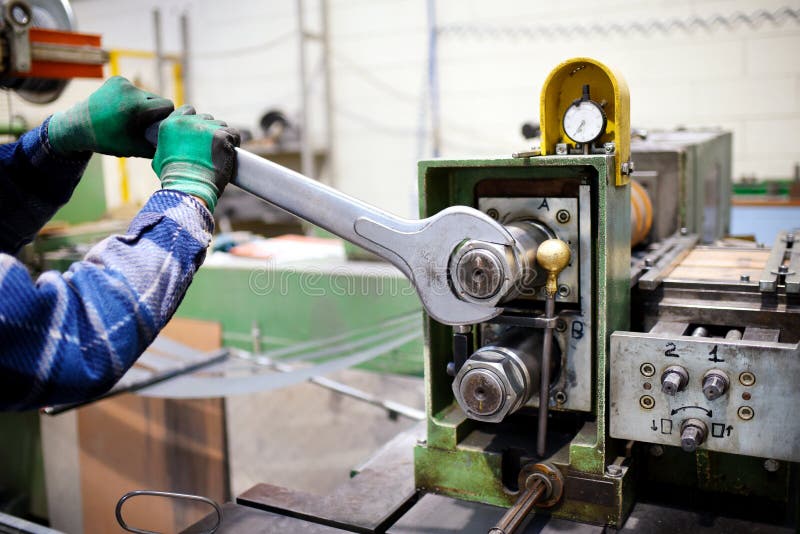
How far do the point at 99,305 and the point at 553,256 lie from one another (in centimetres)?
45

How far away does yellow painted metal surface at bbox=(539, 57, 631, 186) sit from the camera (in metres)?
0.80

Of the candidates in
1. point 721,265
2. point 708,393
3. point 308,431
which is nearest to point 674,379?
point 708,393

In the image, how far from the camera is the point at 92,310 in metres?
0.63

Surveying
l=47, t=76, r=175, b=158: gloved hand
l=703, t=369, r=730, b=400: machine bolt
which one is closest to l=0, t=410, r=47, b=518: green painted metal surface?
l=47, t=76, r=175, b=158: gloved hand

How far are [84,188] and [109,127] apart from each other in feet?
6.02

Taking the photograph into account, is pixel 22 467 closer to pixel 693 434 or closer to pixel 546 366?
pixel 546 366

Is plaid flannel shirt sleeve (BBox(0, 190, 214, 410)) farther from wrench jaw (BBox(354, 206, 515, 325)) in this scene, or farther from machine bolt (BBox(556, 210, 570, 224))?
machine bolt (BBox(556, 210, 570, 224))

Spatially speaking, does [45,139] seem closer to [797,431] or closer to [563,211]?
[563,211]

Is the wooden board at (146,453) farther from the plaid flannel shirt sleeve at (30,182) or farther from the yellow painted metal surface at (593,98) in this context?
the yellow painted metal surface at (593,98)

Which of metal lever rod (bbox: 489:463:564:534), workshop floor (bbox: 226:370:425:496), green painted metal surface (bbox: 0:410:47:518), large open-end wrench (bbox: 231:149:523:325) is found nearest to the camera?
large open-end wrench (bbox: 231:149:523:325)

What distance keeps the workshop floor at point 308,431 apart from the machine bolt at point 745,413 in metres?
1.68

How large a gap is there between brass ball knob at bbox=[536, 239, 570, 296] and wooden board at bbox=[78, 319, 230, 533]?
1.83 m

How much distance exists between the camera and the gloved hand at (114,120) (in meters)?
0.83

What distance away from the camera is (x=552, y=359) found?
2.73 ft
